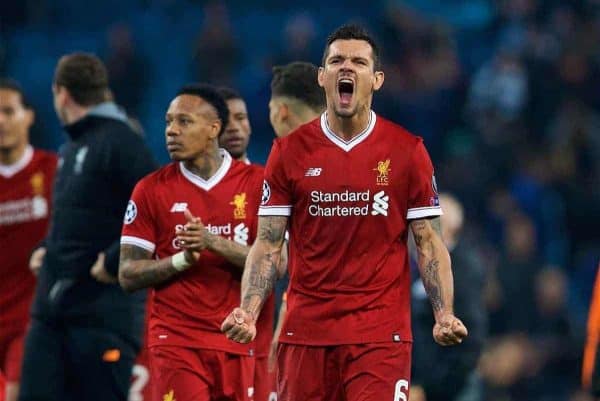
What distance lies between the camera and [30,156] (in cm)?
1023

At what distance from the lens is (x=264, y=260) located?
22.6ft

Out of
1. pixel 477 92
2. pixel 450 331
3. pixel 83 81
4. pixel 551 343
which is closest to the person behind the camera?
pixel 450 331

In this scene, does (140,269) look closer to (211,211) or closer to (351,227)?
(211,211)

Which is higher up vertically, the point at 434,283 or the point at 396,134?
the point at 396,134

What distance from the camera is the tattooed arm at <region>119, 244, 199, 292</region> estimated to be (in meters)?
7.54

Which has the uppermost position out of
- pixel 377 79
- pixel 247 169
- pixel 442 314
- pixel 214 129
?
pixel 377 79

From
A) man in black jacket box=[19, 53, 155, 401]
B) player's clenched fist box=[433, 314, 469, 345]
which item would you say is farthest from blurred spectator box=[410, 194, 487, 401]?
player's clenched fist box=[433, 314, 469, 345]

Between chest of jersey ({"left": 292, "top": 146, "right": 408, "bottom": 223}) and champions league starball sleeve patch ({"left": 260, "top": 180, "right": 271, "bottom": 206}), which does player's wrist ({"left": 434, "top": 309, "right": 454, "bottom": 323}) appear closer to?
chest of jersey ({"left": 292, "top": 146, "right": 408, "bottom": 223})

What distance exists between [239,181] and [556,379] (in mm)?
6744

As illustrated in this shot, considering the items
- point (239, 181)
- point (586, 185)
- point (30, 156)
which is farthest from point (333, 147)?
point (586, 185)

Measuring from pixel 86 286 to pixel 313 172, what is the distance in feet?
8.07

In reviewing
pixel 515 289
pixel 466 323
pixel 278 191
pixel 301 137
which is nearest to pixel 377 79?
pixel 301 137

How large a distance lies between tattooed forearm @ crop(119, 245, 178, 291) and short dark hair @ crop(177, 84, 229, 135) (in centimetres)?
73

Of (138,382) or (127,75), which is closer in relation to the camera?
(138,382)
